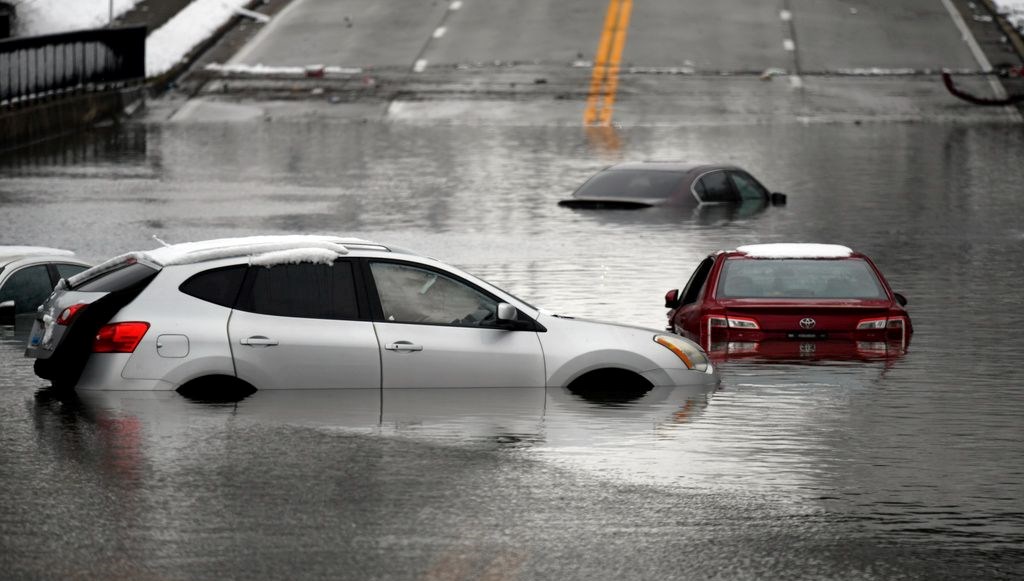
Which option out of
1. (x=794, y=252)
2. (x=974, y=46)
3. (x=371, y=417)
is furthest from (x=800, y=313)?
(x=974, y=46)

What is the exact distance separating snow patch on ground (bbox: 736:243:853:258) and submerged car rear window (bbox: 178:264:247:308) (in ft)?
19.0

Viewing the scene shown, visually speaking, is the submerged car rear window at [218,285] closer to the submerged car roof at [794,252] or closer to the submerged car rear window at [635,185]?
the submerged car roof at [794,252]

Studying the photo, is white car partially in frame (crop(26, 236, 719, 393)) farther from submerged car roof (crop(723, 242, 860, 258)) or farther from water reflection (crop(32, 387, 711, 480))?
submerged car roof (crop(723, 242, 860, 258))

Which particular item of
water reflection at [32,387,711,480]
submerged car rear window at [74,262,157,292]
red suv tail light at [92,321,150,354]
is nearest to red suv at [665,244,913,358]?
water reflection at [32,387,711,480]

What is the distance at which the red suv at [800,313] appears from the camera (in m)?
17.1

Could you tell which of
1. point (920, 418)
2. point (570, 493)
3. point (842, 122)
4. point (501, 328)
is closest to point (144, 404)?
point (501, 328)

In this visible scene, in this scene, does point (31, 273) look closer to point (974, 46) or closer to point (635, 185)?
point (635, 185)

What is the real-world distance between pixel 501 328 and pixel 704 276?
17.0ft

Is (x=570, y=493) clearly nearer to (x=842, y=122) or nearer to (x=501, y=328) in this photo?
(x=501, y=328)

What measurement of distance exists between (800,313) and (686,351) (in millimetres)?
2977

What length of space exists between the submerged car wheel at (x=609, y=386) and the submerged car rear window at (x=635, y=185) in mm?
19281

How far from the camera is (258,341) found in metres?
13.6

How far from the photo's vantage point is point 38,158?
1645 inches

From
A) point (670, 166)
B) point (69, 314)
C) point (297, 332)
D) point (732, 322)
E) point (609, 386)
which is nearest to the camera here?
point (69, 314)
